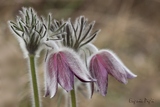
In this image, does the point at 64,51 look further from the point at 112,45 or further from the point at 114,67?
the point at 112,45

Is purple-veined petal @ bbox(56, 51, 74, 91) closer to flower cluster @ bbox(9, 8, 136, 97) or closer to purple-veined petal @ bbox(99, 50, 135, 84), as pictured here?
flower cluster @ bbox(9, 8, 136, 97)

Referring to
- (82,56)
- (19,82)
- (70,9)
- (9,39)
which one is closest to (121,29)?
(70,9)

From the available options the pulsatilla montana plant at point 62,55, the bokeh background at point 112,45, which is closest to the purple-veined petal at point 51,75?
the pulsatilla montana plant at point 62,55

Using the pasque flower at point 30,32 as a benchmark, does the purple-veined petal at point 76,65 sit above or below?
below

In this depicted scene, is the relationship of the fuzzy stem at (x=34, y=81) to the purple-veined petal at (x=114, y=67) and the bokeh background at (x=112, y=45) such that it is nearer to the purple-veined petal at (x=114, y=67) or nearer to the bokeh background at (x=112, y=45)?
the purple-veined petal at (x=114, y=67)

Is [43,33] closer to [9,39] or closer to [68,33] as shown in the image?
[68,33]

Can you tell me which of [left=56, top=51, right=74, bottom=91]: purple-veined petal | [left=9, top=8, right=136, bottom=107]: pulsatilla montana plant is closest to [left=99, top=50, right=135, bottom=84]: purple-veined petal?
[left=9, top=8, right=136, bottom=107]: pulsatilla montana plant

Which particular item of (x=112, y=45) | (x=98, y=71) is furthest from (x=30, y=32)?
(x=112, y=45)
